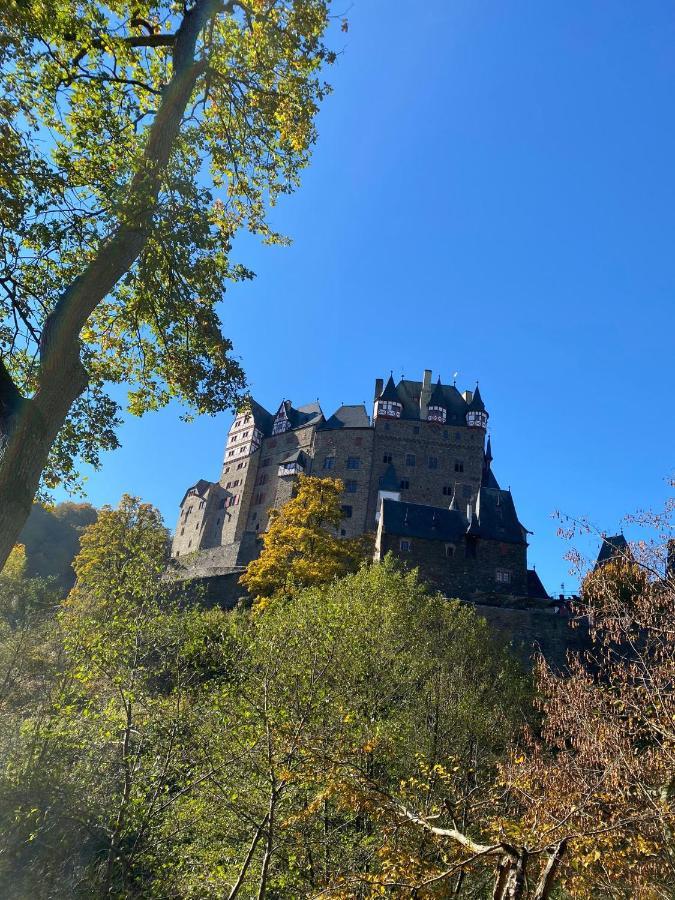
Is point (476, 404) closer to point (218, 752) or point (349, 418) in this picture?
point (349, 418)

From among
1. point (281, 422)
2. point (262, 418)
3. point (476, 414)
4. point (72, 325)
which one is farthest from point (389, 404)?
point (72, 325)

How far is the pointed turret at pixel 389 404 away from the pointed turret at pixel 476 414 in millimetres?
5927

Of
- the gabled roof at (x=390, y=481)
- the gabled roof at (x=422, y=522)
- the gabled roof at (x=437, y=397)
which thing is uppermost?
the gabled roof at (x=437, y=397)

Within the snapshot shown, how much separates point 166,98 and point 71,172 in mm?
1608

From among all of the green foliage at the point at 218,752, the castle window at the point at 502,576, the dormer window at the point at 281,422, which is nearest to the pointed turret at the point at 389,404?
the dormer window at the point at 281,422

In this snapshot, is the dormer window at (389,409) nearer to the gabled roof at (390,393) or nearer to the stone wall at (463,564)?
the gabled roof at (390,393)

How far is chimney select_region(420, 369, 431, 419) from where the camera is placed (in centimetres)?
5074

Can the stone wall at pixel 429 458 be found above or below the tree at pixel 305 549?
above

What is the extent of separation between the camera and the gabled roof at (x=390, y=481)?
1812 inches

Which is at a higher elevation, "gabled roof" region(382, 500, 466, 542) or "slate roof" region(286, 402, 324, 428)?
"slate roof" region(286, 402, 324, 428)

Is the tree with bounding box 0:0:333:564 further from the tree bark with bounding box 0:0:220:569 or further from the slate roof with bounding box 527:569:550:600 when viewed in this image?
the slate roof with bounding box 527:569:550:600

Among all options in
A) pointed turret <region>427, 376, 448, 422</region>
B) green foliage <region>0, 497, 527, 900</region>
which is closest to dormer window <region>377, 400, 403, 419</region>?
pointed turret <region>427, 376, 448, 422</region>

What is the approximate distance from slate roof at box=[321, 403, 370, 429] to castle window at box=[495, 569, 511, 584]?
21.9 metres

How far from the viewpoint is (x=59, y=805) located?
879cm
